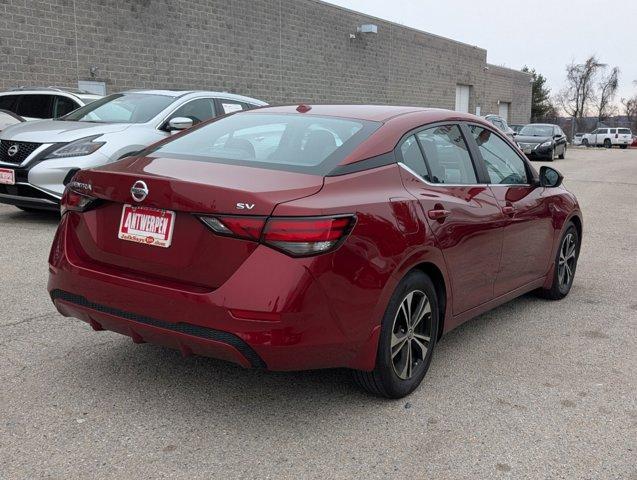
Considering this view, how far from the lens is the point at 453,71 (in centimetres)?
3797

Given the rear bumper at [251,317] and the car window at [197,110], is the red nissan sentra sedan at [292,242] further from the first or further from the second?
the car window at [197,110]

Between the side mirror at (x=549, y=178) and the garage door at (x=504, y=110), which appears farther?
the garage door at (x=504, y=110)

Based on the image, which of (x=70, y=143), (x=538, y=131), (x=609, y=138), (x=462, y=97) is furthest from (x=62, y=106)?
(x=609, y=138)

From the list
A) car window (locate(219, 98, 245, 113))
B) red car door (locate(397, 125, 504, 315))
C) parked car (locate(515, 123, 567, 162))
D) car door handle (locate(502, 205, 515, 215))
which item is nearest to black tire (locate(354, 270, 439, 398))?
red car door (locate(397, 125, 504, 315))

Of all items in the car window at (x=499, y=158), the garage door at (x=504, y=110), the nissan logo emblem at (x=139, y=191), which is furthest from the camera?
the garage door at (x=504, y=110)

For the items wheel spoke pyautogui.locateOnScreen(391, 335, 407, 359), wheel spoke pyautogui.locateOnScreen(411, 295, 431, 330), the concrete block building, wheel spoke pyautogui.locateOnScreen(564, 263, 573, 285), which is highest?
the concrete block building

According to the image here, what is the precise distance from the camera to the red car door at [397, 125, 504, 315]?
365 centimetres

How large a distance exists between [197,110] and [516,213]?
19.1 feet

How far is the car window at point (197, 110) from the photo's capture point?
8.96m

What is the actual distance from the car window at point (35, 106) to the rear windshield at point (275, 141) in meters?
8.11

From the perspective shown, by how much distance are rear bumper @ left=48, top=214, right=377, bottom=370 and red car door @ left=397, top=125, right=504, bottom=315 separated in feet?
2.75

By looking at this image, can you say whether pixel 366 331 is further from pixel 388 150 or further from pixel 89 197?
pixel 89 197

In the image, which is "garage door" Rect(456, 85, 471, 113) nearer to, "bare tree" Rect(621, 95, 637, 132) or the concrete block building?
the concrete block building

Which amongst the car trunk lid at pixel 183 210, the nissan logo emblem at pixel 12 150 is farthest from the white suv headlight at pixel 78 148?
the car trunk lid at pixel 183 210
